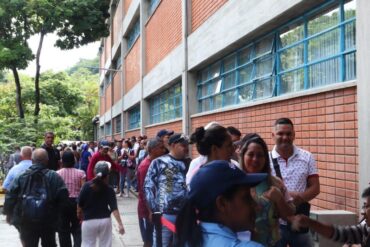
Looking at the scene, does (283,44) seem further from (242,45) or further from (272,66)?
(242,45)

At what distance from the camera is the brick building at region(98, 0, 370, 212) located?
6566mm

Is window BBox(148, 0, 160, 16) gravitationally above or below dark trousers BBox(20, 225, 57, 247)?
above

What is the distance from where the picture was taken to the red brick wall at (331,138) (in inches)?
259

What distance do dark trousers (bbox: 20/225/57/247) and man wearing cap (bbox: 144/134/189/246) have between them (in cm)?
152

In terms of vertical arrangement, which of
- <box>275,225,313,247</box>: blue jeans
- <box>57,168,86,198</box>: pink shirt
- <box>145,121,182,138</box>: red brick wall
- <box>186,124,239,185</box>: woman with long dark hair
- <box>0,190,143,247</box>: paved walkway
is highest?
<box>145,121,182,138</box>: red brick wall

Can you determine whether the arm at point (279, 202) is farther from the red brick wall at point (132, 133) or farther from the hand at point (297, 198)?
the red brick wall at point (132, 133)

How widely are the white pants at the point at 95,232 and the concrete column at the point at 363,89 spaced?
3005 mm

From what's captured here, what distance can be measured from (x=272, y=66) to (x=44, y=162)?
15.8 feet

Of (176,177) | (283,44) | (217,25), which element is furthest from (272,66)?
(176,177)

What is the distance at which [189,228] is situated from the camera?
2.09 metres

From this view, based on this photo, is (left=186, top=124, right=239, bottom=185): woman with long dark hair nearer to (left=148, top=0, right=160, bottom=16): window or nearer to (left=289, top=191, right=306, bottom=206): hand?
(left=289, top=191, right=306, bottom=206): hand

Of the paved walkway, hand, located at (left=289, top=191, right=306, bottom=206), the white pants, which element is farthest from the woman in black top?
the paved walkway

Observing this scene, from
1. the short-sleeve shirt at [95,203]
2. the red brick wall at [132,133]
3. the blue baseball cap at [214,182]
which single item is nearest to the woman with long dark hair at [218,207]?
the blue baseball cap at [214,182]

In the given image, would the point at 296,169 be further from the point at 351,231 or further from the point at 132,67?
the point at 132,67
